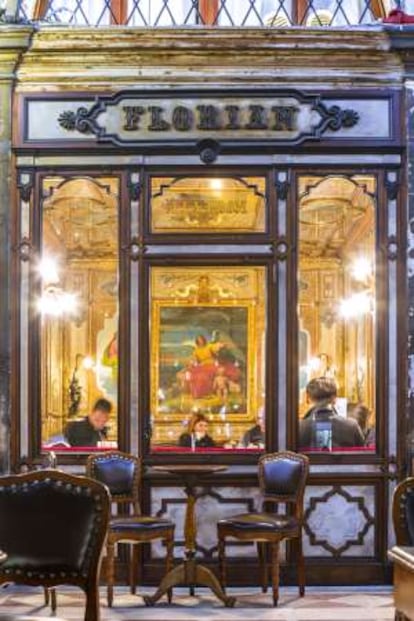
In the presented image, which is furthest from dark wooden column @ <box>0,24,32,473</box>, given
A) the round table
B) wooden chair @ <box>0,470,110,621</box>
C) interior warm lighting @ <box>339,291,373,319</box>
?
wooden chair @ <box>0,470,110,621</box>

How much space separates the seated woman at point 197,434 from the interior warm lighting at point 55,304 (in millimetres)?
1133

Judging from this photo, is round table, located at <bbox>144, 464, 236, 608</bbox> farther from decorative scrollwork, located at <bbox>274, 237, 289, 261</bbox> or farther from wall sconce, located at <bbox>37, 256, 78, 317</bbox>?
decorative scrollwork, located at <bbox>274, 237, 289, 261</bbox>

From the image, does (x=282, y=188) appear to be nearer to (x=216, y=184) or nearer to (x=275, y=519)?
(x=216, y=184)

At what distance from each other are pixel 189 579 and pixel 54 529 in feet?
9.98

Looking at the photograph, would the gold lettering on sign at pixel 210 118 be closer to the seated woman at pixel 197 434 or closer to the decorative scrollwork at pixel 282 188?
the decorative scrollwork at pixel 282 188

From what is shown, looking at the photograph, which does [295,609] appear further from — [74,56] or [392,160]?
[74,56]

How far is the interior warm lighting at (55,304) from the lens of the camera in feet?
27.5

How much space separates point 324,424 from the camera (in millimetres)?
8391

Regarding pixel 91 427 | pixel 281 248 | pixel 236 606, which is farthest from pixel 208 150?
pixel 236 606

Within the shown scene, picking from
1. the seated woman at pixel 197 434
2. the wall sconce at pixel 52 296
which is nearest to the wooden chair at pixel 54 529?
the seated woman at pixel 197 434

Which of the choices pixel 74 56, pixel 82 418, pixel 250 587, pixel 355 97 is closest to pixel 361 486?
pixel 250 587

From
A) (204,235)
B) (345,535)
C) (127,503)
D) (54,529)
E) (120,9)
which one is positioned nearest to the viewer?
(54,529)

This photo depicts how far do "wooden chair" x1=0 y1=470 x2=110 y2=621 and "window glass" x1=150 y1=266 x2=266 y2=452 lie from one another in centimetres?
347

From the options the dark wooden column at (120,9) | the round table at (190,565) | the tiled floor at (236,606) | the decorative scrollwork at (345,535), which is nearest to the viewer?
the tiled floor at (236,606)
